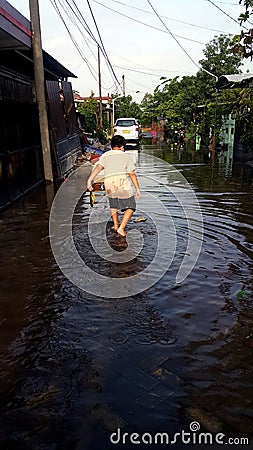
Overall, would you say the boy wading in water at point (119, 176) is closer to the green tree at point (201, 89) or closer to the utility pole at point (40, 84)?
the utility pole at point (40, 84)

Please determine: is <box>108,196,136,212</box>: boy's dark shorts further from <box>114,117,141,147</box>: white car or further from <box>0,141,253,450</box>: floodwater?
<box>114,117,141,147</box>: white car

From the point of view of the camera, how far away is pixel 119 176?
659 cm

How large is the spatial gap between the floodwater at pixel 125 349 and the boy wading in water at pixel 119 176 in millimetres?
632

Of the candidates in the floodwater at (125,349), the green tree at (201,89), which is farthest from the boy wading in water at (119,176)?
the green tree at (201,89)

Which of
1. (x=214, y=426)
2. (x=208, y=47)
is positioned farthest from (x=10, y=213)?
(x=208, y=47)

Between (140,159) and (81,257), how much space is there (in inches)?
550

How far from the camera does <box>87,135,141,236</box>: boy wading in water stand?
6.45m

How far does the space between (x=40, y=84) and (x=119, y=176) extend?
628cm

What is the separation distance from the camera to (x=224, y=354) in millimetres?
3316

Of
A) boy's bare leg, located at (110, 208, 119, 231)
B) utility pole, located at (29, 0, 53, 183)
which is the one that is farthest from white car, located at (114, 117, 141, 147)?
boy's bare leg, located at (110, 208, 119, 231)

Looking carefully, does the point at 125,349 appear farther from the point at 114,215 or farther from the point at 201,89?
the point at 201,89

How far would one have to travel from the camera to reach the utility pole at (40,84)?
10.7m

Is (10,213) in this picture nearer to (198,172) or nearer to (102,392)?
(102,392)

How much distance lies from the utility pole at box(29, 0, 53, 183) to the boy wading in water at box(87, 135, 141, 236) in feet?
18.4
